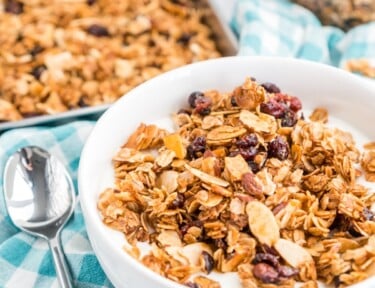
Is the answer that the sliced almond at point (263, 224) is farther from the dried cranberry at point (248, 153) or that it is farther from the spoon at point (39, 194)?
the spoon at point (39, 194)

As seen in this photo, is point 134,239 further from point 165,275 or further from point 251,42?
point 251,42

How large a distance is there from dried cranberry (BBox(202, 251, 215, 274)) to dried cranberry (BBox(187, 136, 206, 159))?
124 mm

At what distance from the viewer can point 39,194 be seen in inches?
36.8

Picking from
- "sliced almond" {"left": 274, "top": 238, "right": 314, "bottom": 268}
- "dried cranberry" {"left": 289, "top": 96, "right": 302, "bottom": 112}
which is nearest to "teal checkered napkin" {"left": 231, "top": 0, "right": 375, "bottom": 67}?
"dried cranberry" {"left": 289, "top": 96, "right": 302, "bottom": 112}

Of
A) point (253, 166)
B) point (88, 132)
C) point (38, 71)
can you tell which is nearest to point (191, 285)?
point (253, 166)

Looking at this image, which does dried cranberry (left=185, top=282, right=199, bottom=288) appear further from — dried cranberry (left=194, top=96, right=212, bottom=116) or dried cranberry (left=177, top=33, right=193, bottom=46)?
dried cranberry (left=177, top=33, right=193, bottom=46)

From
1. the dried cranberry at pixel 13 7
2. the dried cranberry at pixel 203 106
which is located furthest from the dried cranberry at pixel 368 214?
the dried cranberry at pixel 13 7

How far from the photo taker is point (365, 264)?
2.25 feet

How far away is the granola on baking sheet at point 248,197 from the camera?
0.69 m

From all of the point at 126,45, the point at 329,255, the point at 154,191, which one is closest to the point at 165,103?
the point at 154,191

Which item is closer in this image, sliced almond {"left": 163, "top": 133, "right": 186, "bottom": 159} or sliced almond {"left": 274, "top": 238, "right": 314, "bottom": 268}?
sliced almond {"left": 274, "top": 238, "right": 314, "bottom": 268}

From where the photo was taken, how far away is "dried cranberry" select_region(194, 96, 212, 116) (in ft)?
2.77

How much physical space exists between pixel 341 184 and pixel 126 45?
651mm

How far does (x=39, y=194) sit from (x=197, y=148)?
0.25 m
